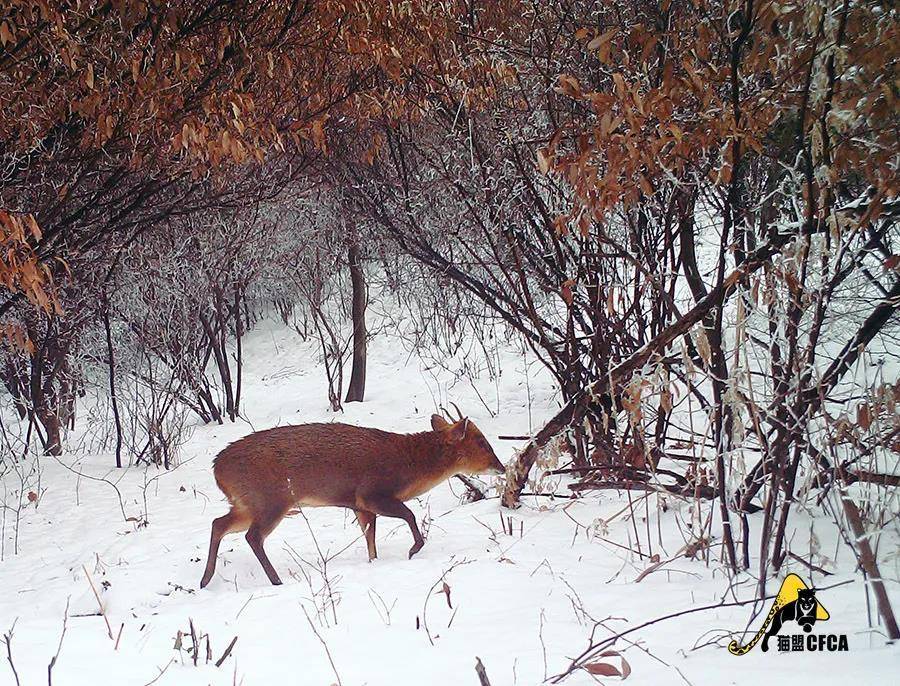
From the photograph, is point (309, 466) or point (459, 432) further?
point (459, 432)

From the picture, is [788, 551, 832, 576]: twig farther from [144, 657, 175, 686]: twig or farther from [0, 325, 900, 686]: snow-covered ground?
[144, 657, 175, 686]: twig

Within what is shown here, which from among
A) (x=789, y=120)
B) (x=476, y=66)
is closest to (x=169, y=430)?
(x=476, y=66)

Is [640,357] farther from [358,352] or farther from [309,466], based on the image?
[358,352]

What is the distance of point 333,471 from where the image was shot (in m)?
5.43

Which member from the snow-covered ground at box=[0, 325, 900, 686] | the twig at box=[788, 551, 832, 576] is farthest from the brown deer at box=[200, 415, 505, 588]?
the twig at box=[788, 551, 832, 576]

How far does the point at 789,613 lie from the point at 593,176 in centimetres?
188

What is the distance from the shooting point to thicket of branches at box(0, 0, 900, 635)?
311 cm

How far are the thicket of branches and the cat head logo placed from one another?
1.09ft

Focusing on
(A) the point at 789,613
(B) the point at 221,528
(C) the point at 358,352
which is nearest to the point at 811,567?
(A) the point at 789,613

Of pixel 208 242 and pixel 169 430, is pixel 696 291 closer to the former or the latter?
pixel 169 430

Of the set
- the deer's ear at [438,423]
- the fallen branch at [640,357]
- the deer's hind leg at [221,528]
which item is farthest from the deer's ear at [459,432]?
the deer's hind leg at [221,528]

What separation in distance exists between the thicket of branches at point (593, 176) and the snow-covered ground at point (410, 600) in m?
0.31

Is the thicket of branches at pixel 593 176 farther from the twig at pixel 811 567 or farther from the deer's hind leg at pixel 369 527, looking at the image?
the deer's hind leg at pixel 369 527

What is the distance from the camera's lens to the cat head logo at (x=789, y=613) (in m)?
2.81
